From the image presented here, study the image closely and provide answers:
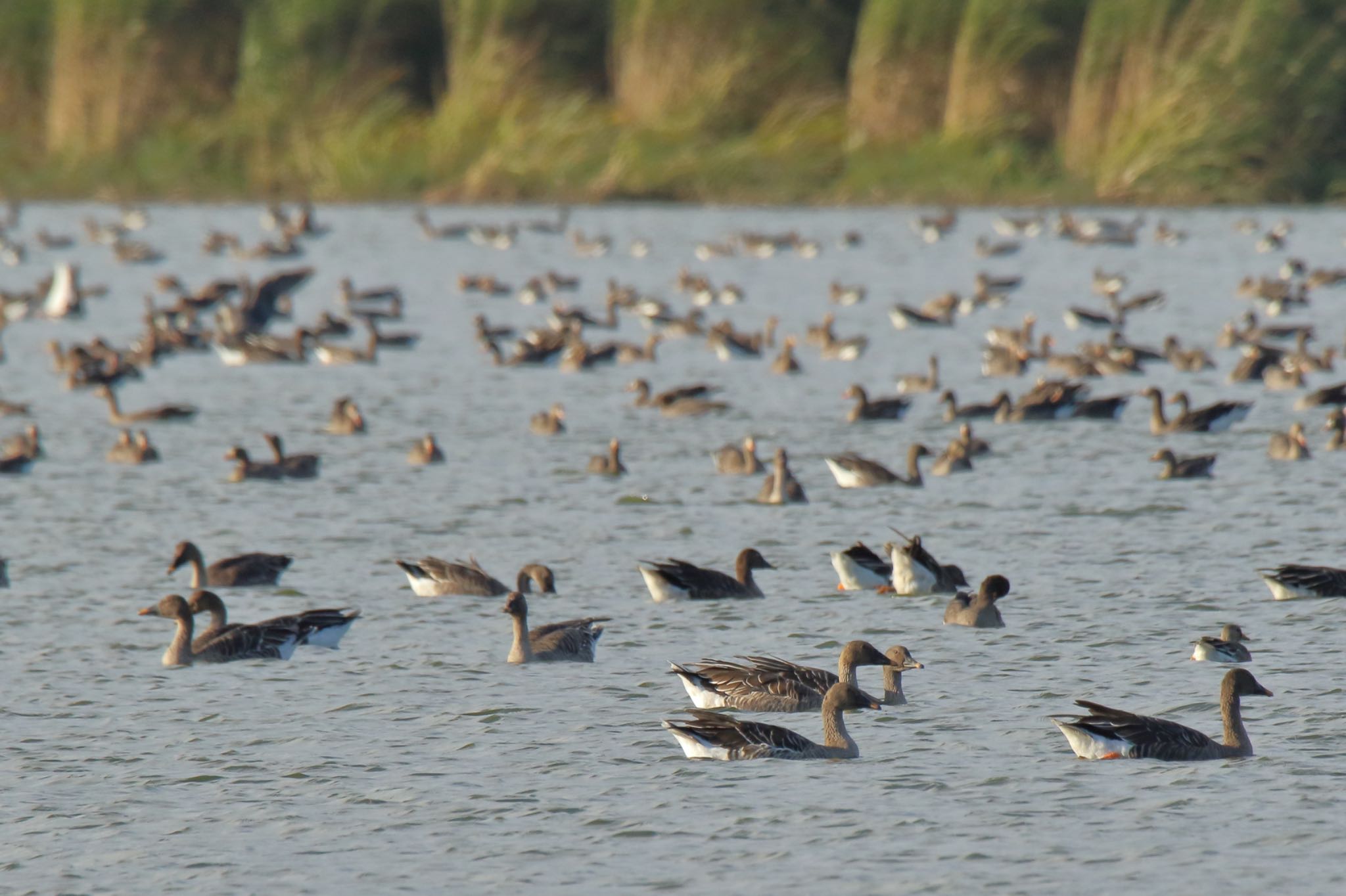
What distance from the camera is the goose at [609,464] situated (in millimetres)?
24750

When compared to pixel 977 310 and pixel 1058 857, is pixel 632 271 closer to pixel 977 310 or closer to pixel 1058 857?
pixel 977 310

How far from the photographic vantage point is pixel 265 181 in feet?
212

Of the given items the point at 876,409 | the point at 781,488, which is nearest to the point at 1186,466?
the point at 781,488

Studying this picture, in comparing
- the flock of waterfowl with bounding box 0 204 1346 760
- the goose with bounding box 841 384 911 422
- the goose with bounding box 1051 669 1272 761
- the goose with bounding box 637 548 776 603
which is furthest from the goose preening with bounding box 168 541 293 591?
the goose with bounding box 841 384 911 422

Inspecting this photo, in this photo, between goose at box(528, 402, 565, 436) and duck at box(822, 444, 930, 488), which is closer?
duck at box(822, 444, 930, 488)

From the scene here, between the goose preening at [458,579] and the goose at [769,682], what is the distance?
3.83 m

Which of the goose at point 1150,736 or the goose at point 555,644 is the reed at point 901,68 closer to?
the goose at point 555,644

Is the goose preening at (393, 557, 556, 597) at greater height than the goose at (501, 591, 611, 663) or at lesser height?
greater

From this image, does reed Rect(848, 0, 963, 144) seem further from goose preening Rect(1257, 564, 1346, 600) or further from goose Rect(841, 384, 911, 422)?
goose preening Rect(1257, 564, 1346, 600)

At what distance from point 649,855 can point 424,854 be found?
112 cm

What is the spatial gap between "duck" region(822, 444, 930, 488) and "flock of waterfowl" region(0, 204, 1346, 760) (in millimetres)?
31

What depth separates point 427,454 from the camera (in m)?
25.8

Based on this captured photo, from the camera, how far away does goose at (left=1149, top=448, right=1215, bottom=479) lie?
950 inches

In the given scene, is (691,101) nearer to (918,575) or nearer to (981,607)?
(918,575)
